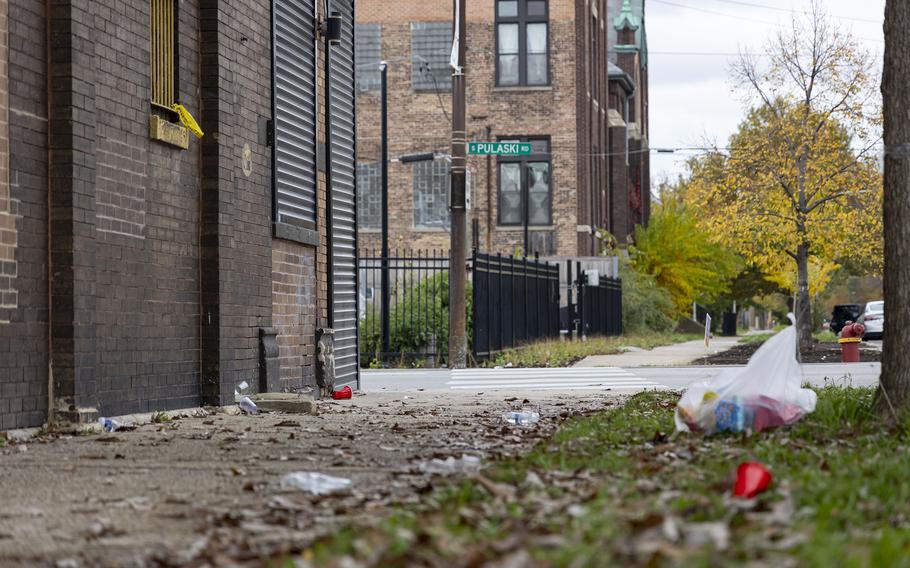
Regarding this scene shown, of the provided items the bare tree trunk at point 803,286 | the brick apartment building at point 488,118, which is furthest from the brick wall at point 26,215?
the brick apartment building at point 488,118

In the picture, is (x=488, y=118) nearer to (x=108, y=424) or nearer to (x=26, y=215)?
(x=108, y=424)

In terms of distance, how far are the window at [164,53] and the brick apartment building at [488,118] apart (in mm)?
26628

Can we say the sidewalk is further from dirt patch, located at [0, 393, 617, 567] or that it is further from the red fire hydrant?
dirt patch, located at [0, 393, 617, 567]

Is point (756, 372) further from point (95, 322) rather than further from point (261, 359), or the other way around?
point (261, 359)

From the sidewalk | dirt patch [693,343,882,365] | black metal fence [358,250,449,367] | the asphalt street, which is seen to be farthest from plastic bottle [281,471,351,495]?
black metal fence [358,250,449,367]

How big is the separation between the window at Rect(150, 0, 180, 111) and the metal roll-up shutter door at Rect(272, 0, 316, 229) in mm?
2143

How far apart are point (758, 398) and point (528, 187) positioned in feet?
104

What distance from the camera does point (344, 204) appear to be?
17484 millimetres

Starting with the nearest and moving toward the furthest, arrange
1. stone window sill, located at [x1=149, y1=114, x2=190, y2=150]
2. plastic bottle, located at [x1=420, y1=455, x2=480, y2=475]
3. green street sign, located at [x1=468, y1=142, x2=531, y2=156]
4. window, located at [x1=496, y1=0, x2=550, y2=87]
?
plastic bottle, located at [x1=420, y1=455, x2=480, y2=475] < stone window sill, located at [x1=149, y1=114, x2=190, y2=150] < green street sign, located at [x1=468, y1=142, x2=531, y2=156] < window, located at [x1=496, y1=0, x2=550, y2=87]

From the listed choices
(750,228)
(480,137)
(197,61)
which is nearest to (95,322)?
(197,61)

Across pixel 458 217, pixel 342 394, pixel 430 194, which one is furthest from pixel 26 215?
pixel 430 194

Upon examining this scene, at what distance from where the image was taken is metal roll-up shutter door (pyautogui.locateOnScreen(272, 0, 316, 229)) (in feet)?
48.1

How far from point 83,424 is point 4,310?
108 centimetres

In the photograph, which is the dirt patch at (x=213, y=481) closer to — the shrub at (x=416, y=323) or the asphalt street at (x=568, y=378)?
the asphalt street at (x=568, y=378)
